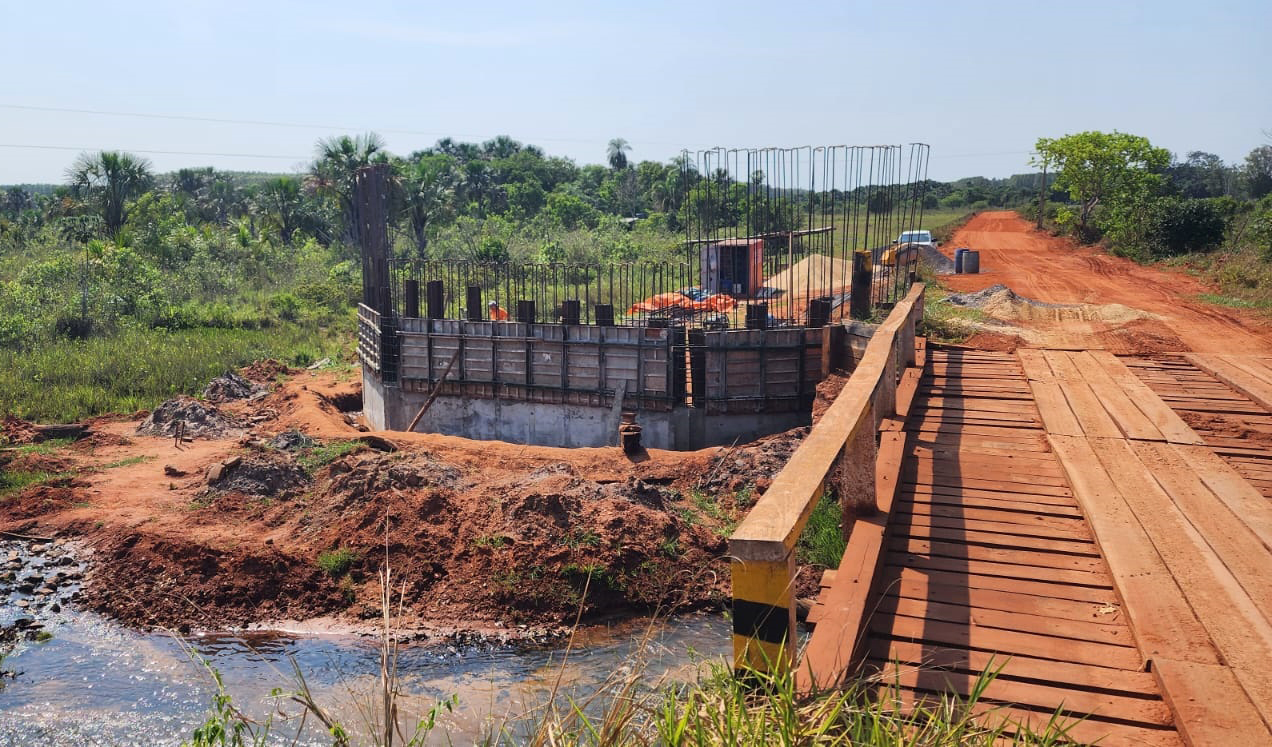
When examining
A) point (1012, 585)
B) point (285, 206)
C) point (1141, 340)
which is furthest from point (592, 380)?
point (285, 206)

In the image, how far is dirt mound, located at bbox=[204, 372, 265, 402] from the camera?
23797 mm

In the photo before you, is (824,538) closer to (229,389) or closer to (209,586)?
(209,586)

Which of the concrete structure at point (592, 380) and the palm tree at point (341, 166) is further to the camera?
the palm tree at point (341, 166)

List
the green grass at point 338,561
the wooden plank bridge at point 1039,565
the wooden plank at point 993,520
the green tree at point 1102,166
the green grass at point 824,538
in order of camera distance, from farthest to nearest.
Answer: the green tree at point 1102,166
the green grass at point 338,561
the green grass at point 824,538
the wooden plank at point 993,520
the wooden plank bridge at point 1039,565

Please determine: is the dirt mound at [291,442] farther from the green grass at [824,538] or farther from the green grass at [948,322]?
the green grass at [948,322]

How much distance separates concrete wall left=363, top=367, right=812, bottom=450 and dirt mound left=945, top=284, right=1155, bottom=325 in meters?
3.95

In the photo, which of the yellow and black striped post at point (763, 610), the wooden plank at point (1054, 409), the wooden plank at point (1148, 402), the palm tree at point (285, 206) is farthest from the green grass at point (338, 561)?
the palm tree at point (285, 206)

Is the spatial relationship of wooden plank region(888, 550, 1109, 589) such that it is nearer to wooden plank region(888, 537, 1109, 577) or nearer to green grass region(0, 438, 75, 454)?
wooden plank region(888, 537, 1109, 577)

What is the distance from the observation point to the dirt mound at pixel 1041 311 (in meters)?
15.9

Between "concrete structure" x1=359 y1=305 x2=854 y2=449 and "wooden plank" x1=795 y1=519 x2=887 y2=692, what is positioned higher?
"wooden plank" x1=795 y1=519 x2=887 y2=692

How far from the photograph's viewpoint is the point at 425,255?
42.4 meters

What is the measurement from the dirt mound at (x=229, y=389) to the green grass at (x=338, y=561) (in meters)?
12.9

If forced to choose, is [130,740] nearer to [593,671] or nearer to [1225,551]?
[593,671]

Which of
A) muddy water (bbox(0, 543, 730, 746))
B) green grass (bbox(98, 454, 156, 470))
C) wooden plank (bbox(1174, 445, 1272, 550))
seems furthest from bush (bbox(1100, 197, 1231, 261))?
green grass (bbox(98, 454, 156, 470))
